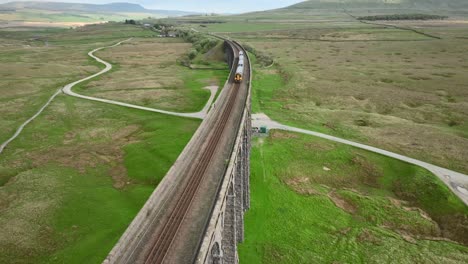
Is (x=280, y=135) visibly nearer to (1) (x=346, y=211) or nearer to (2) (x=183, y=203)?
(1) (x=346, y=211)

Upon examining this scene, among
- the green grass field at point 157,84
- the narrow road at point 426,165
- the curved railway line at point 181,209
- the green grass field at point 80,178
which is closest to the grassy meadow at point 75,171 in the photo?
the green grass field at point 80,178

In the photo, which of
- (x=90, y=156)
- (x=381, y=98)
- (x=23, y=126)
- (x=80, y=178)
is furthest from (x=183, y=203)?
(x=381, y=98)

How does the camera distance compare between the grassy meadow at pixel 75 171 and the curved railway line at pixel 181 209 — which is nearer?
the curved railway line at pixel 181 209

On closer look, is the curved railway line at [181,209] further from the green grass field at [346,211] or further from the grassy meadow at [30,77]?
the grassy meadow at [30,77]

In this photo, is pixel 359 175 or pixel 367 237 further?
pixel 359 175

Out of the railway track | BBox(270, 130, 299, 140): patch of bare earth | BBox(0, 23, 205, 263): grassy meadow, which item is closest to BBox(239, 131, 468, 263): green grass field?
BBox(270, 130, 299, 140): patch of bare earth

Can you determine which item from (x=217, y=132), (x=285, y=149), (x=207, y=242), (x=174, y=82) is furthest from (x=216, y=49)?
(x=207, y=242)

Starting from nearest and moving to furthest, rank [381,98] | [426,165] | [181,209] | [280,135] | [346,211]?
[181,209], [346,211], [426,165], [280,135], [381,98]
